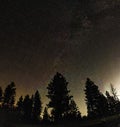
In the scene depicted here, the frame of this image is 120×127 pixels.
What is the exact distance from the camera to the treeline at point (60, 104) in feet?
141

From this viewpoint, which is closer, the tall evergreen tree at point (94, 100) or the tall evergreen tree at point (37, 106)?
the tall evergreen tree at point (94, 100)

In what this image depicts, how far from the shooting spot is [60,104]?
44562 mm

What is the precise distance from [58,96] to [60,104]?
83.7 inches

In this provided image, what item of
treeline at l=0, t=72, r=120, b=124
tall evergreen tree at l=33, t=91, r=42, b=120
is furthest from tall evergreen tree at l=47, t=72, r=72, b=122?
tall evergreen tree at l=33, t=91, r=42, b=120

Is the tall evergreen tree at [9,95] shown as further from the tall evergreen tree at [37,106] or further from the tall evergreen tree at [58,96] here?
the tall evergreen tree at [58,96]

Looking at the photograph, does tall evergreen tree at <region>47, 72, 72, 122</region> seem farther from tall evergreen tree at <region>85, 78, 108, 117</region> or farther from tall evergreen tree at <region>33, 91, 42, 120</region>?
tall evergreen tree at <region>33, 91, 42, 120</region>

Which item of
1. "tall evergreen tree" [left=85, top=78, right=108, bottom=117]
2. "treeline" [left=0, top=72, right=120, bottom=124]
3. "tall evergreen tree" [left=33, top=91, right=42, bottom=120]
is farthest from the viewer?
"tall evergreen tree" [left=33, top=91, right=42, bottom=120]

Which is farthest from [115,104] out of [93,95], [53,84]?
[53,84]

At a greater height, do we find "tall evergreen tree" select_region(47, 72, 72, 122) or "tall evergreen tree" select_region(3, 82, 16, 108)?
"tall evergreen tree" select_region(3, 82, 16, 108)

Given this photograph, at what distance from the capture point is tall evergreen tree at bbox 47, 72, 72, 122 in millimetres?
43719

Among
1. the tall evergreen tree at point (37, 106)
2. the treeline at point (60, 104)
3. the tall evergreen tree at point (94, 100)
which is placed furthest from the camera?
the tall evergreen tree at point (37, 106)

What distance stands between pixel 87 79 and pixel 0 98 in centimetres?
2770

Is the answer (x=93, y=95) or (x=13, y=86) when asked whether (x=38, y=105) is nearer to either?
(x=13, y=86)

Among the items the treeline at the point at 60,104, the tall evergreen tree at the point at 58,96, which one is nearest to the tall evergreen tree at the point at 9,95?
the treeline at the point at 60,104
